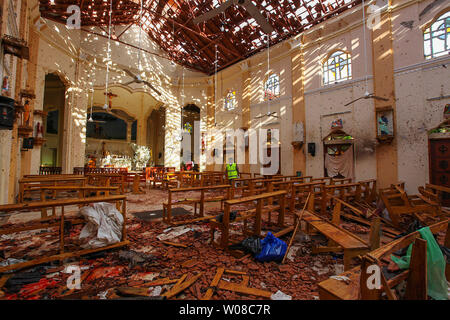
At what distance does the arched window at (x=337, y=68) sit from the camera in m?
10.4

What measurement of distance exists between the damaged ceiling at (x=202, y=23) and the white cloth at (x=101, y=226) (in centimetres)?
881

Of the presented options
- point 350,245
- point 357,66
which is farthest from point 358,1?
point 350,245

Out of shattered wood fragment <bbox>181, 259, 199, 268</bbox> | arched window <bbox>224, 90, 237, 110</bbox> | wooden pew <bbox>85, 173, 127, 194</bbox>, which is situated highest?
arched window <bbox>224, 90, 237, 110</bbox>

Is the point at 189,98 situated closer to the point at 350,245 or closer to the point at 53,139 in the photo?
the point at 53,139

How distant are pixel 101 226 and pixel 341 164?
10.7 meters

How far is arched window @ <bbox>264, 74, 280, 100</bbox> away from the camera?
13231 millimetres

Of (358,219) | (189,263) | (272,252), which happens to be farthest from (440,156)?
(189,263)

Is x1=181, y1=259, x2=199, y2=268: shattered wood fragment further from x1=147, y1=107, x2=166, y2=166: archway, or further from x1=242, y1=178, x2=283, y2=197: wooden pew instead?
x1=147, y1=107, x2=166, y2=166: archway

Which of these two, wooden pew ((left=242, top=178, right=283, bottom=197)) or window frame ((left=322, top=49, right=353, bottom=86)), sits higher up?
window frame ((left=322, top=49, right=353, bottom=86))

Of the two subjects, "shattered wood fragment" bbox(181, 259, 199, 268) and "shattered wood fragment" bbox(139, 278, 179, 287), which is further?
"shattered wood fragment" bbox(181, 259, 199, 268)

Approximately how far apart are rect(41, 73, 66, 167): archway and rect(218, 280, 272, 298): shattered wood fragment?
1932cm

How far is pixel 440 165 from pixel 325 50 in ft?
25.1

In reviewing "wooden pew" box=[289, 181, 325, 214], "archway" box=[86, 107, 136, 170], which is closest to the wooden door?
"wooden pew" box=[289, 181, 325, 214]

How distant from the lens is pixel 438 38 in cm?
799
